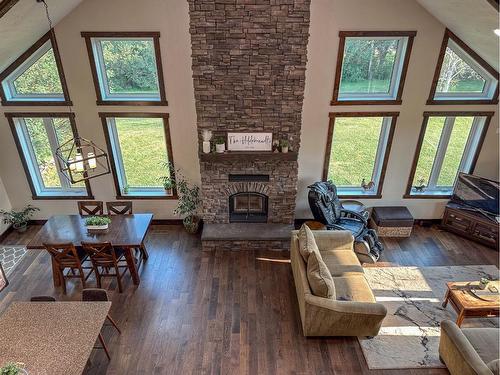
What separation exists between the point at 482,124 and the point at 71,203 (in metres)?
7.90

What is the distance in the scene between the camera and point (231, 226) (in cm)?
640

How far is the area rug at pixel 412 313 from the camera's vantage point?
4379 millimetres

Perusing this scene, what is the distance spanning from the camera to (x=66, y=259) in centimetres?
509

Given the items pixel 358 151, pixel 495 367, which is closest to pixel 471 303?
pixel 495 367

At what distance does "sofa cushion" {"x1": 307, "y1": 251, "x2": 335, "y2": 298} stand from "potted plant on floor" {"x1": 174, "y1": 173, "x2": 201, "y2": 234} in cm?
278

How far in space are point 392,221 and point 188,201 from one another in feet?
12.6

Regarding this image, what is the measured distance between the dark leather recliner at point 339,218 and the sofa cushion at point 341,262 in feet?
1.88

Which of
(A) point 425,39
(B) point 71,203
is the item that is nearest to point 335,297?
(A) point 425,39

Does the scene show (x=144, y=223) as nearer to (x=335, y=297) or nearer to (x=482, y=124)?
(x=335, y=297)

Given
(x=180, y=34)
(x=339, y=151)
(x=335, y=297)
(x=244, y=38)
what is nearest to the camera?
(x=335, y=297)

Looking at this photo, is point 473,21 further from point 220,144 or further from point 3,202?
point 3,202

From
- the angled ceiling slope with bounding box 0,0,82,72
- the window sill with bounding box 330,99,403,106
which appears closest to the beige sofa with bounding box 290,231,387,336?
the window sill with bounding box 330,99,403,106

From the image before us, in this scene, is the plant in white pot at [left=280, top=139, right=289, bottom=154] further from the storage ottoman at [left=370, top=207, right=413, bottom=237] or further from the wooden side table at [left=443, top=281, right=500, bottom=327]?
the wooden side table at [left=443, top=281, right=500, bottom=327]

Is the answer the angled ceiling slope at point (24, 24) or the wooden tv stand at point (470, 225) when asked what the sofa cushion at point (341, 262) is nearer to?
the wooden tv stand at point (470, 225)
